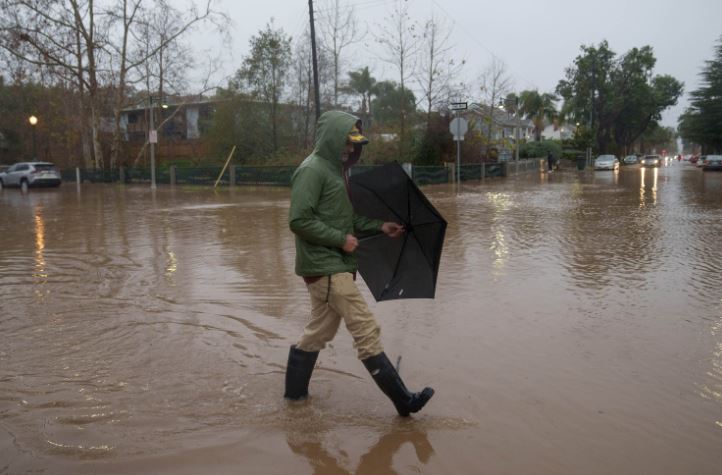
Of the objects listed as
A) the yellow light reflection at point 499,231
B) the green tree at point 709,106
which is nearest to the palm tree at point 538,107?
the green tree at point 709,106

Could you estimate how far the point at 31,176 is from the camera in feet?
104

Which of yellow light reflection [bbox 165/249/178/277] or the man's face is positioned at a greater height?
the man's face

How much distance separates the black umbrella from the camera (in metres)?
3.83

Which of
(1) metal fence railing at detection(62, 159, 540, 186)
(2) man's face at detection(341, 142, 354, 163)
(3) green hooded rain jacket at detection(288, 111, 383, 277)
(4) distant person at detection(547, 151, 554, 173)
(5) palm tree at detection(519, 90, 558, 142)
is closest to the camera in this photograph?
(3) green hooded rain jacket at detection(288, 111, 383, 277)

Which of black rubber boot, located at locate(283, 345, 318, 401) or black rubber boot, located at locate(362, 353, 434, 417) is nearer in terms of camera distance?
black rubber boot, located at locate(362, 353, 434, 417)

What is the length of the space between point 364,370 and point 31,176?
106ft

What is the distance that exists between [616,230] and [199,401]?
30.8ft

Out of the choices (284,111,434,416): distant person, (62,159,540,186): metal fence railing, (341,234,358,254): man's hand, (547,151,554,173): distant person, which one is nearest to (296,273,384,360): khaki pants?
(284,111,434,416): distant person

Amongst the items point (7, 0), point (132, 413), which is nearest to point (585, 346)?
point (132, 413)

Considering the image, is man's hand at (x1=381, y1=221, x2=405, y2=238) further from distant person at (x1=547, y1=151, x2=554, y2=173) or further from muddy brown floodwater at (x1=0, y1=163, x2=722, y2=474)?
distant person at (x1=547, y1=151, x2=554, y2=173)

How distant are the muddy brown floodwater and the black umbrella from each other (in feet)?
2.27

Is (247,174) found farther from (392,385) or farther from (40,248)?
(392,385)

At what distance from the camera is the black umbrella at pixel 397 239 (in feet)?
12.6

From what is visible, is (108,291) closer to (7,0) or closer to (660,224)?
(660,224)
